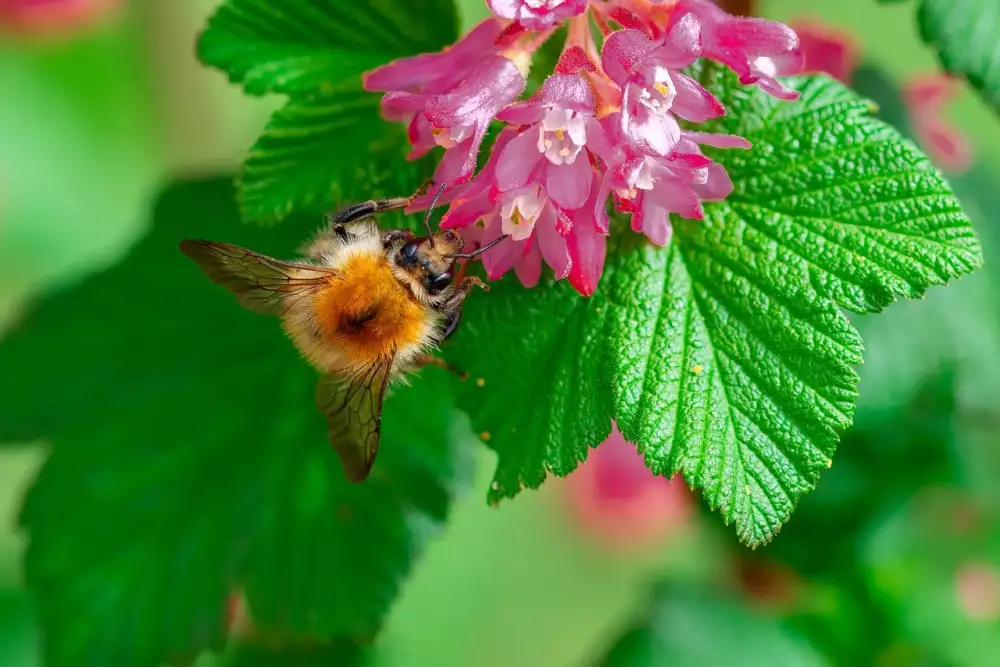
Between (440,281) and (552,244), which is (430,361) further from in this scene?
(552,244)

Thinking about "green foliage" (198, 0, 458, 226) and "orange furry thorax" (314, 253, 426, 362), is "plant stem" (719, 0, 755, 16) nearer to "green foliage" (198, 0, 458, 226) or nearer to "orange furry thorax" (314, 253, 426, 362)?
"green foliage" (198, 0, 458, 226)

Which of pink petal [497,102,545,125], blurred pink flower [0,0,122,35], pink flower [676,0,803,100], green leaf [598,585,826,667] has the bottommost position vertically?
blurred pink flower [0,0,122,35]

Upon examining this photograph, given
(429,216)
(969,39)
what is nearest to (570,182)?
(429,216)

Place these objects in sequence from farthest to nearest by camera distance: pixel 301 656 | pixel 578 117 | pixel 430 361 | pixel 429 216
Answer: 1. pixel 301 656
2. pixel 430 361
3. pixel 429 216
4. pixel 578 117

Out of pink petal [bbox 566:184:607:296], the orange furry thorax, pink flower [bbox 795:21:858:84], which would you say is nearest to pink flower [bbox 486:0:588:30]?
pink petal [bbox 566:184:607:296]

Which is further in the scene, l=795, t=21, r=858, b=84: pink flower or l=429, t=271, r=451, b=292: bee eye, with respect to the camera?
l=795, t=21, r=858, b=84: pink flower

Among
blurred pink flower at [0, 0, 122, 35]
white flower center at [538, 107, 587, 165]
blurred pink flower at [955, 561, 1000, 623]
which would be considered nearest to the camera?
white flower center at [538, 107, 587, 165]

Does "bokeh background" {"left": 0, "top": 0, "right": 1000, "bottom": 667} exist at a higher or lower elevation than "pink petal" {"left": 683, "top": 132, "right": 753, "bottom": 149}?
lower

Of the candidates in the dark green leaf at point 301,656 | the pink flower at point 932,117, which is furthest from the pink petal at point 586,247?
the dark green leaf at point 301,656
